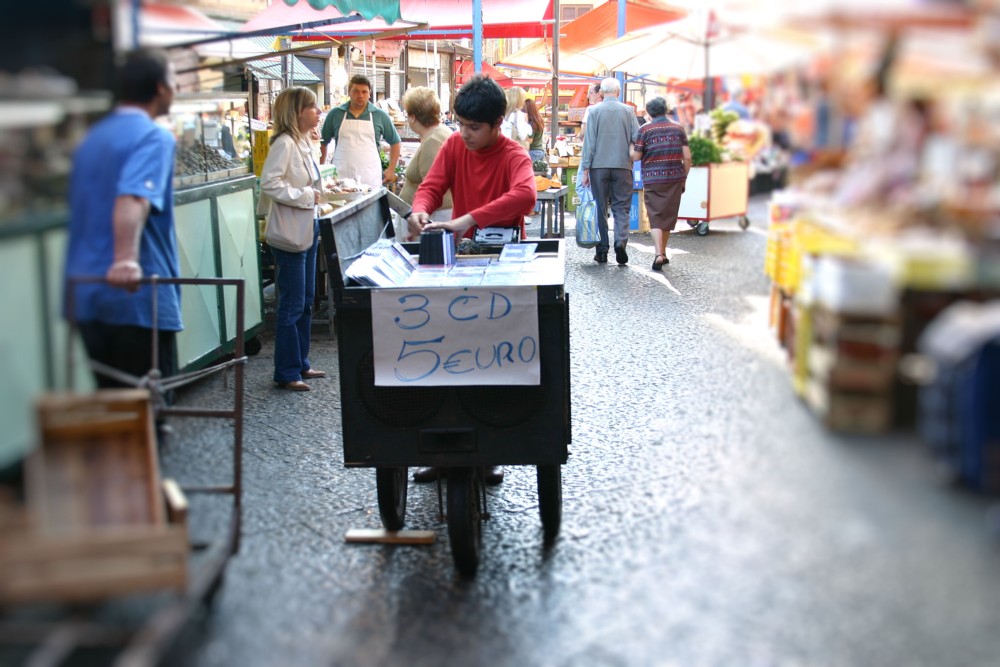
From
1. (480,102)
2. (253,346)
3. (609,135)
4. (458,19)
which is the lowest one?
(253,346)

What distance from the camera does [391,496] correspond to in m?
4.19

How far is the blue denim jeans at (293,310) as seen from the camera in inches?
243

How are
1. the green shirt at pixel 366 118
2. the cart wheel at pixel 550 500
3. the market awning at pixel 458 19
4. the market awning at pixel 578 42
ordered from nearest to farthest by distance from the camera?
the cart wheel at pixel 550 500 → the green shirt at pixel 366 118 → the market awning at pixel 458 19 → the market awning at pixel 578 42

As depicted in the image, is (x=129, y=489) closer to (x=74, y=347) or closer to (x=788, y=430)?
(x=74, y=347)

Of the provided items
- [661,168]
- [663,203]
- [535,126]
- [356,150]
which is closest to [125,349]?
[661,168]

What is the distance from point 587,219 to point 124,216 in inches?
340

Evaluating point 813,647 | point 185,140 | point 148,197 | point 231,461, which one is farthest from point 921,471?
point 185,140

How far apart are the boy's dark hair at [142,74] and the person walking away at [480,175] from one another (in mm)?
1662

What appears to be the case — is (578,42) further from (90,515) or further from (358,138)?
(90,515)

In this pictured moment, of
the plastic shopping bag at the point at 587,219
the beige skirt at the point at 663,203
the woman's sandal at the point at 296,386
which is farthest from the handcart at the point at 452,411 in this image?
the plastic shopping bag at the point at 587,219

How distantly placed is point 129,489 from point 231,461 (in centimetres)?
113

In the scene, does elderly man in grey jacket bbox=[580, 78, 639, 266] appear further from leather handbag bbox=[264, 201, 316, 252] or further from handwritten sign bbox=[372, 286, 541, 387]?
handwritten sign bbox=[372, 286, 541, 387]

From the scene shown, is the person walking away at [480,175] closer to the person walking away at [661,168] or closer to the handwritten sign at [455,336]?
the handwritten sign at [455,336]

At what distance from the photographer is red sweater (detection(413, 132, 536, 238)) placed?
4699 millimetres
